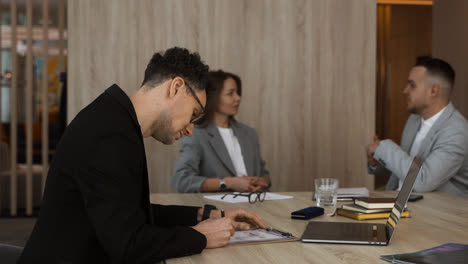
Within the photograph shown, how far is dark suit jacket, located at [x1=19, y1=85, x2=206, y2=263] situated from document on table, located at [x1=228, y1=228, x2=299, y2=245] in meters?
0.18

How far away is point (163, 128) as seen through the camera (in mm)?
1708

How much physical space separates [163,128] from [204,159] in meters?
1.65

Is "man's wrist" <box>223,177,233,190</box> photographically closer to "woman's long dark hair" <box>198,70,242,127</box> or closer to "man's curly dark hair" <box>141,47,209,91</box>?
"woman's long dark hair" <box>198,70,242,127</box>

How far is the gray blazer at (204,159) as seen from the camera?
123 inches

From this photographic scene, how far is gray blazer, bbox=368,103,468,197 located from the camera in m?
2.91

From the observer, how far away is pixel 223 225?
62.2 inches

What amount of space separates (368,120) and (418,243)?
9.75 feet

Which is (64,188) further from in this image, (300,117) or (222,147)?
(300,117)

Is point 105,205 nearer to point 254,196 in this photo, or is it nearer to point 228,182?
point 254,196

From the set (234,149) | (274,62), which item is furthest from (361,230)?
(274,62)

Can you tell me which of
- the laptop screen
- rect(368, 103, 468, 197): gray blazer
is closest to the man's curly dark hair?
the laptop screen

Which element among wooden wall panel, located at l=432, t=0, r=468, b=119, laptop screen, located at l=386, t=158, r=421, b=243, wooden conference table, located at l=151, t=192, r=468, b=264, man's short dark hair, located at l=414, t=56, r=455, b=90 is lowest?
wooden conference table, located at l=151, t=192, r=468, b=264

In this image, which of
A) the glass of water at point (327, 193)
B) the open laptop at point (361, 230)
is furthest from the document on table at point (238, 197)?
the open laptop at point (361, 230)

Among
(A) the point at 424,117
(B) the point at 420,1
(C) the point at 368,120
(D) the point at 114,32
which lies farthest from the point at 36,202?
(B) the point at 420,1
